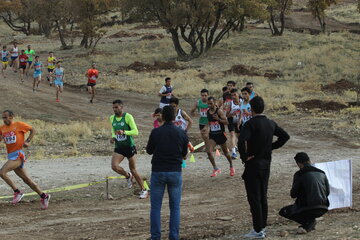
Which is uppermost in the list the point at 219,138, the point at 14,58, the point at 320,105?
the point at 219,138

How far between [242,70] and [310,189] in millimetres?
28904

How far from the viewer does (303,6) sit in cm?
8144

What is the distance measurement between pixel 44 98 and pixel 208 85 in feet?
28.5

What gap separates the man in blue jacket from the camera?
7578mm

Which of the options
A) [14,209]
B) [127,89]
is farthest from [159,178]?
[127,89]

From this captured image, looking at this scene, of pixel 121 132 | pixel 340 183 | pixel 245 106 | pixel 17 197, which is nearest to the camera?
pixel 340 183

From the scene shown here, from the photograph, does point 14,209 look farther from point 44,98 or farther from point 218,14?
point 218,14

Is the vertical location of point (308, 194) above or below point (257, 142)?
below

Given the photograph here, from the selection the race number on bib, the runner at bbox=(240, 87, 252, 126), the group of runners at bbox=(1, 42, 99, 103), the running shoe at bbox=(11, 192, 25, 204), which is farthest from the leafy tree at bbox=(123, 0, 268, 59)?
the running shoe at bbox=(11, 192, 25, 204)

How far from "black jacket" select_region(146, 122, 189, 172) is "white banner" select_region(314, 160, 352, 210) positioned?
270 cm

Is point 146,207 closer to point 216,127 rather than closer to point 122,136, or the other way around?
point 122,136

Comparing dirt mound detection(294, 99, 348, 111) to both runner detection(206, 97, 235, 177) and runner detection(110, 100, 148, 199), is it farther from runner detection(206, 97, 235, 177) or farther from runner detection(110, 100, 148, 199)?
runner detection(110, 100, 148, 199)

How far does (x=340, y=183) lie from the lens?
926 cm

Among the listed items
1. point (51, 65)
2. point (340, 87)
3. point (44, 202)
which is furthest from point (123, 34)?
point (44, 202)
